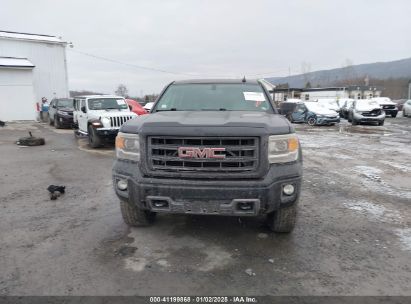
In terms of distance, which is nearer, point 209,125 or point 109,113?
point 209,125

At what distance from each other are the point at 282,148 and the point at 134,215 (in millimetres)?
1966

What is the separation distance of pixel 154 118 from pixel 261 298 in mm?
2212

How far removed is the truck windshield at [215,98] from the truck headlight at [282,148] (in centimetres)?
117

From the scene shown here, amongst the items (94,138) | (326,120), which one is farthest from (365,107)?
(94,138)

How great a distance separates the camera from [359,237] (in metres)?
4.17

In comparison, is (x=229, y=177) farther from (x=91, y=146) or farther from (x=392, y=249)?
(x=91, y=146)

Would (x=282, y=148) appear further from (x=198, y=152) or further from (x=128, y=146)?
(x=128, y=146)

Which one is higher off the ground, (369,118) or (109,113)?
(109,113)

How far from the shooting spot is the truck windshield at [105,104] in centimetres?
1219

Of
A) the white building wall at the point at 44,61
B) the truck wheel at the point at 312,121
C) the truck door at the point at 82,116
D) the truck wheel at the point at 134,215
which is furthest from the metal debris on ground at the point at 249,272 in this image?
the white building wall at the point at 44,61

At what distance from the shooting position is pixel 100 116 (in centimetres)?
1125

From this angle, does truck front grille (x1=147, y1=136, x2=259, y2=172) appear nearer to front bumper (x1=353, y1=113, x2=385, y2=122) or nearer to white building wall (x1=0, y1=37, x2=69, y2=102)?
front bumper (x1=353, y1=113, x2=385, y2=122)

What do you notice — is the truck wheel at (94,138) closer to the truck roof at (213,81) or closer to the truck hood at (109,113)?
the truck hood at (109,113)

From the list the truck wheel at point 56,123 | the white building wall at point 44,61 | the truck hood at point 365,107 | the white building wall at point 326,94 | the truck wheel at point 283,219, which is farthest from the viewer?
the white building wall at point 326,94
